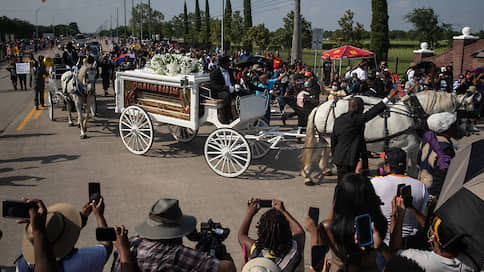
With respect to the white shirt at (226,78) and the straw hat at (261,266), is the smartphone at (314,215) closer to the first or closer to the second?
the straw hat at (261,266)

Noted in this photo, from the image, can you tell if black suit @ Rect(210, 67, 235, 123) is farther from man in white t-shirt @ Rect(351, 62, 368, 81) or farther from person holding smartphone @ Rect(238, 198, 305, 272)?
man in white t-shirt @ Rect(351, 62, 368, 81)

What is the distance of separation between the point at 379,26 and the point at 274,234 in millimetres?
28108

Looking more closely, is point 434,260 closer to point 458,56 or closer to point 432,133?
point 432,133

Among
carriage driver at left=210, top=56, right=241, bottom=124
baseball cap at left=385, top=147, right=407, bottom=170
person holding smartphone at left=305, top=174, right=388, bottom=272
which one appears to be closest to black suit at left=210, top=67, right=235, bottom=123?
carriage driver at left=210, top=56, right=241, bottom=124

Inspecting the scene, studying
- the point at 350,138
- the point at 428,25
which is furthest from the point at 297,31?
the point at 428,25

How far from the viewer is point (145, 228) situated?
278 centimetres

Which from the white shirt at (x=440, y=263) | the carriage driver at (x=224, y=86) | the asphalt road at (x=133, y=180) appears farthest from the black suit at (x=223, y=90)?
the white shirt at (x=440, y=263)

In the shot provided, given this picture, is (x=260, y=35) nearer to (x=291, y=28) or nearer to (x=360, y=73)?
(x=291, y=28)

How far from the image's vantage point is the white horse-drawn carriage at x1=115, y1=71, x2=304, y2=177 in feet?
26.2

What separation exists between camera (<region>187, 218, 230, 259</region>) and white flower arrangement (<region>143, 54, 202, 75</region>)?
6.16m

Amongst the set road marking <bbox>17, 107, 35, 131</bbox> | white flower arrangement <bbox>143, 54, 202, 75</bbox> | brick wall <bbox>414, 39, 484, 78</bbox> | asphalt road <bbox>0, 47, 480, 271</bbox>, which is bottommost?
asphalt road <bbox>0, 47, 480, 271</bbox>

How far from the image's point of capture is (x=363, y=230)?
258 centimetres

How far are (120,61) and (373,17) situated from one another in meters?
17.3

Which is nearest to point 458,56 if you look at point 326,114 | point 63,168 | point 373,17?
point 373,17
